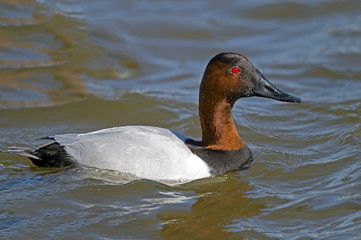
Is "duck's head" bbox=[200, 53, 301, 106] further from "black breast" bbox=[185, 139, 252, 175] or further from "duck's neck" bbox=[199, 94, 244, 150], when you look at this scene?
"black breast" bbox=[185, 139, 252, 175]

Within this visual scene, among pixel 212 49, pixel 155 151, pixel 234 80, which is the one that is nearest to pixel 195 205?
pixel 155 151

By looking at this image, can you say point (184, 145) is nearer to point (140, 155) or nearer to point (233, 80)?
point (140, 155)

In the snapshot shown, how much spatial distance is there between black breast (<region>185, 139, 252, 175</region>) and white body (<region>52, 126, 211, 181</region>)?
0.07 metres

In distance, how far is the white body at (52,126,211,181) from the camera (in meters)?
6.35

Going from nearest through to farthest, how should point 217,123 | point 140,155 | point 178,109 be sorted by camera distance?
1. point 140,155
2. point 217,123
3. point 178,109

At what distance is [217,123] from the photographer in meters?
6.74

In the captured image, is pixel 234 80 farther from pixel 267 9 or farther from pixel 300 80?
pixel 267 9

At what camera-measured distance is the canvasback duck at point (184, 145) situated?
6363mm

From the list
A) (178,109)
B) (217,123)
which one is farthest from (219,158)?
(178,109)

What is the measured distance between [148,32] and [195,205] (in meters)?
6.63

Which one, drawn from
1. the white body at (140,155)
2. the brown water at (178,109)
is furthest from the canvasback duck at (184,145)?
the brown water at (178,109)

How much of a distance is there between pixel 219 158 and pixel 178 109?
2.50 metres

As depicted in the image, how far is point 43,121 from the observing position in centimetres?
851

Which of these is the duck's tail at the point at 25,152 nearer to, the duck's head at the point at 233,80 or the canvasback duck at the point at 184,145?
the canvasback duck at the point at 184,145
